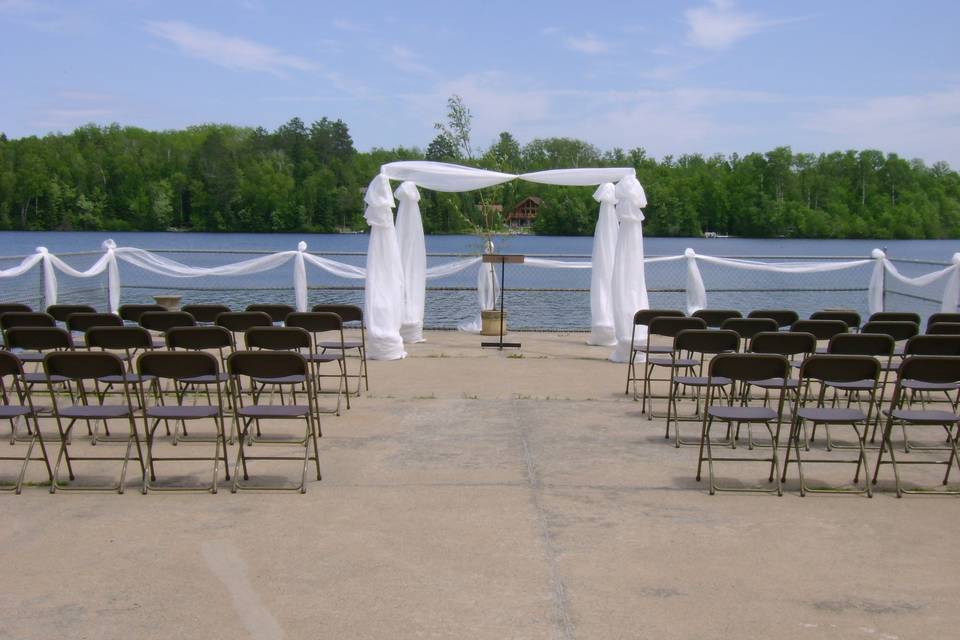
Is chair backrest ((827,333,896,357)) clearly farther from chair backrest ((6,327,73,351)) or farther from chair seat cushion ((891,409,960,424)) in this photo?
chair backrest ((6,327,73,351))

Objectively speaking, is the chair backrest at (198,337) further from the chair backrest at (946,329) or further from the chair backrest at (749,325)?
the chair backrest at (946,329)

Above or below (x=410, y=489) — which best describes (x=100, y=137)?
above

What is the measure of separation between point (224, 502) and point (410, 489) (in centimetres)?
107

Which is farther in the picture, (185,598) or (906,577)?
(906,577)

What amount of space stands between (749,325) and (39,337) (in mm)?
5914

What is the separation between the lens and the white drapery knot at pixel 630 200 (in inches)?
427

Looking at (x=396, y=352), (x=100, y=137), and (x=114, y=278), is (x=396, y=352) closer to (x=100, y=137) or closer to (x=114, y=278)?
(x=114, y=278)

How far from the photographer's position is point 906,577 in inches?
161

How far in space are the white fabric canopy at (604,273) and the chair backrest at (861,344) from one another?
5.70 m

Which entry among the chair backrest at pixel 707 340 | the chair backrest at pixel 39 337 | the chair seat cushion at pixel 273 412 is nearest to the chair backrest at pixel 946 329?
the chair backrest at pixel 707 340

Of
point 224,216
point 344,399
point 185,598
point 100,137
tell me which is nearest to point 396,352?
point 344,399

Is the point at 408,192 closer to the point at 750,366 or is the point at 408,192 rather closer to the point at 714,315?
the point at 714,315

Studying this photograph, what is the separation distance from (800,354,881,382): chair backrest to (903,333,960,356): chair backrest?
1220mm

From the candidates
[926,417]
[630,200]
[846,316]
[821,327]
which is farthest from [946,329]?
[630,200]
